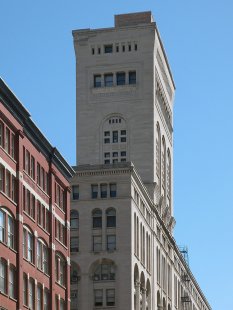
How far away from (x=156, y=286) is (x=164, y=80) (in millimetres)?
48481

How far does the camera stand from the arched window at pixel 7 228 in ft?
254

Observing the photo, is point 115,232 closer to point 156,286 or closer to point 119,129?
point 156,286

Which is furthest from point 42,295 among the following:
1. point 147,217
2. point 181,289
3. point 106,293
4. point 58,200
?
point 181,289

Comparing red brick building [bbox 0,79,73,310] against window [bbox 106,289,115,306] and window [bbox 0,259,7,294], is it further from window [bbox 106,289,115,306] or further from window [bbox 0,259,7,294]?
window [bbox 106,289,115,306]

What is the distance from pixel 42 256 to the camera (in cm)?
8806

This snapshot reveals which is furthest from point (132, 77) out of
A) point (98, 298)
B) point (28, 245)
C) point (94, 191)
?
point (28, 245)

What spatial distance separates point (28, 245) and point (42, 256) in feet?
14.2

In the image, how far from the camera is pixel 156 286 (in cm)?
15012

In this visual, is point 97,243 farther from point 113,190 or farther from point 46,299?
point 46,299

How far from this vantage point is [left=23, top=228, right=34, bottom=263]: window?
272ft

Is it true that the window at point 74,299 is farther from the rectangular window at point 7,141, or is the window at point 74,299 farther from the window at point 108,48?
the window at point 108,48

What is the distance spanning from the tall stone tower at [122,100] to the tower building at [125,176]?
0.16 m

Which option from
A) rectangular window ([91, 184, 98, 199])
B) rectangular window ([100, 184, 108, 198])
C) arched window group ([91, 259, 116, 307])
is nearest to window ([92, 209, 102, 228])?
rectangular window ([91, 184, 98, 199])

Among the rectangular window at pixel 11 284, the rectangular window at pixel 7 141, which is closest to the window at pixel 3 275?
the rectangular window at pixel 11 284
